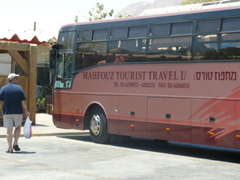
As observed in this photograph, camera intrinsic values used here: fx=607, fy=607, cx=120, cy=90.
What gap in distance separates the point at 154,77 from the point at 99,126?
2.78 m

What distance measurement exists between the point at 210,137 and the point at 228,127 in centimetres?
58

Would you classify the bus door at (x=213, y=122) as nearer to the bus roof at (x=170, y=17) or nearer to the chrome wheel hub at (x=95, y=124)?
the bus roof at (x=170, y=17)

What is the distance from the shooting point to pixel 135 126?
16750 millimetres

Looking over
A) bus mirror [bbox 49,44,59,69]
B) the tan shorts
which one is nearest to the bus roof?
bus mirror [bbox 49,44,59,69]

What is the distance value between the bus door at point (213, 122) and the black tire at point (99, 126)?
3604 mm

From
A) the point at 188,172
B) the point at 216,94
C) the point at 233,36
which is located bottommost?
the point at 188,172

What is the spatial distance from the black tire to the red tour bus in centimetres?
3

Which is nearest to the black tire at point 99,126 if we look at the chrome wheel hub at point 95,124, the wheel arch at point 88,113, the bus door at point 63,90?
the chrome wheel hub at point 95,124

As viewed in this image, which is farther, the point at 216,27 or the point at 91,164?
the point at 216,27

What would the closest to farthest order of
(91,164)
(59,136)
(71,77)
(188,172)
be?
(188,172) → (91,164) → (71,77) → (59,136)

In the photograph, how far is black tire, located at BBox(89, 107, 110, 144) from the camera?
1781 centimetres

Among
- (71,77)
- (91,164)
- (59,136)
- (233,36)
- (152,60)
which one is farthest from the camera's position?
(59,136)

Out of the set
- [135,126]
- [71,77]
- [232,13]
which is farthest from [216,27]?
[71,77]

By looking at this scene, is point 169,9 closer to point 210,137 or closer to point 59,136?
point 210,137
